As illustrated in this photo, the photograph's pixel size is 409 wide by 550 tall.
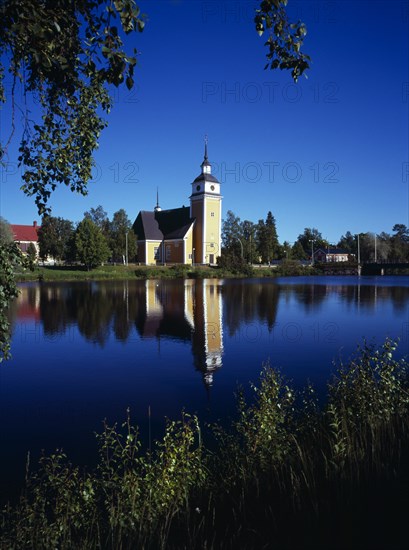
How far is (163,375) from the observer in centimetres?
1287

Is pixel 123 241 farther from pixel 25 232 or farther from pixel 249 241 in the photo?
pixel 25 232

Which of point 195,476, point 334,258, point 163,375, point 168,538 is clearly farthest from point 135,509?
point 334,258

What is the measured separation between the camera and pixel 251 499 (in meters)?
5.25

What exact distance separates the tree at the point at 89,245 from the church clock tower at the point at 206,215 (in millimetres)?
17931

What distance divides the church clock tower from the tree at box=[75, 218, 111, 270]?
1793 centimetres

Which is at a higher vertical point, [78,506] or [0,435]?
[78,506]

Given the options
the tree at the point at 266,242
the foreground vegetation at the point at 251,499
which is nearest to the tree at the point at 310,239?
the tree at the point at 266,242

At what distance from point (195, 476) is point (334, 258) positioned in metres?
145

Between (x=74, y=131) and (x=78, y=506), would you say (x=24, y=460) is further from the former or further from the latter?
(x=74, y=131)

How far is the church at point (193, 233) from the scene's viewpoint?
269 ft

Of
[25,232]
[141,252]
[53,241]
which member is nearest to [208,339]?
[141,252]

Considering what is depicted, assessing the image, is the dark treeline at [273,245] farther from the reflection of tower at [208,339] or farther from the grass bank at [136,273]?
the reflection of tower at [208,339]

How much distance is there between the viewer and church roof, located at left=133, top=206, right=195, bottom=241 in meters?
85.3

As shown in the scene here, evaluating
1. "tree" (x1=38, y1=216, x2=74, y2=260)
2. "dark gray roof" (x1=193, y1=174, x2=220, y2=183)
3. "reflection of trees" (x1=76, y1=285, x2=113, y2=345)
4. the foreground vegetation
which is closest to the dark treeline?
"dark gray roof" (x1=193, y1=174, x2=220, y2=183)
